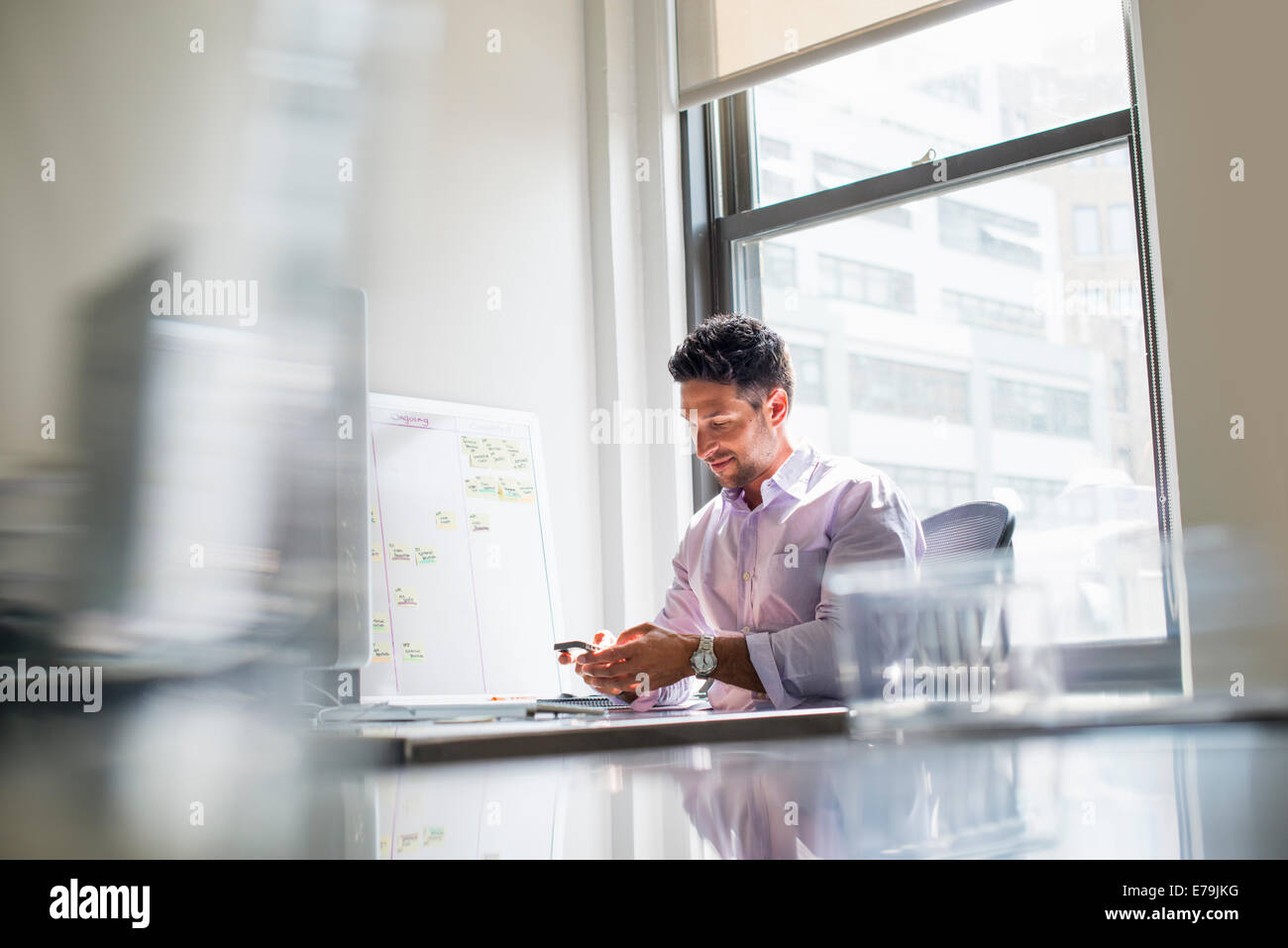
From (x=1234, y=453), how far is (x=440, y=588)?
5.34 ft

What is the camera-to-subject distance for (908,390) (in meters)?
2.77

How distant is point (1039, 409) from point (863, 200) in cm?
74

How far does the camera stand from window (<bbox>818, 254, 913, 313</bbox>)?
2.80m

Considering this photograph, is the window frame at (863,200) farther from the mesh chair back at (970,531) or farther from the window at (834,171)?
the mesh chair back at (970,531)

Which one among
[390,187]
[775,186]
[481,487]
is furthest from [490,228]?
[775,186]

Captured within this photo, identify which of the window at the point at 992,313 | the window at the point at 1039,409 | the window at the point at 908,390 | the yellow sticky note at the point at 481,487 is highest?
the window at the point at 992,313

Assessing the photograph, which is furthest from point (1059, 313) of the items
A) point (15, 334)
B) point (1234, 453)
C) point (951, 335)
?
point (15, 334)

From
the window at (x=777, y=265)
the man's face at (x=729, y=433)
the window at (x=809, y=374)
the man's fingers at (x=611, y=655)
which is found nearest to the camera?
the man's fingers at (x=611, y=655)

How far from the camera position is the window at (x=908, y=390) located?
105 inches

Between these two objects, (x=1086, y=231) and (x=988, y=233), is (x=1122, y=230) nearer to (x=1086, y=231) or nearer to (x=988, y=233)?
(x=1086, y=231)

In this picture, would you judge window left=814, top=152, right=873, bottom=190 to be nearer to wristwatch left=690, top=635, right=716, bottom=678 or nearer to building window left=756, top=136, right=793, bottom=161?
building window left=756, top=136, right=793, bottom=161

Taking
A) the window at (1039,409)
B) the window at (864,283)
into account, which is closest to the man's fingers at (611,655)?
the window at (1039,409)

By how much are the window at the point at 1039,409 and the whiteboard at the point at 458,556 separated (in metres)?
1.14

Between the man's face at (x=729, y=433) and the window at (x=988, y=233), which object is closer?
the man's face at (x=729, y=433)
